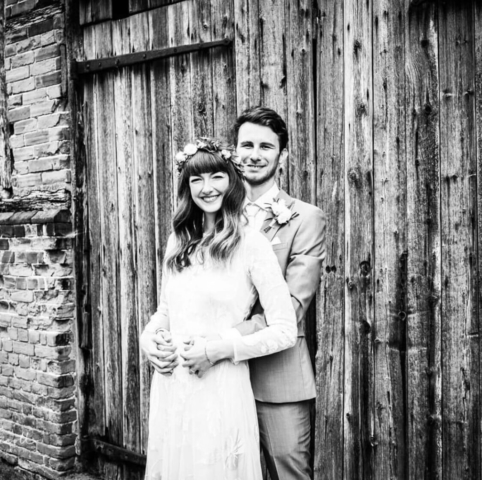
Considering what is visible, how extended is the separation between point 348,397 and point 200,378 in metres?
0.88

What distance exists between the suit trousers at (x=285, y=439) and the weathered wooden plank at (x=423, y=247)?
53 centimetres

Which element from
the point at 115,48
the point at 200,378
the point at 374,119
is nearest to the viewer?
the point at 200,378

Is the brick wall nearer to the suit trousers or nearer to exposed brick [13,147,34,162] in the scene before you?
exposed brick [13,147,34,162]

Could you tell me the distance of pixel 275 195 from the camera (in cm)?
255

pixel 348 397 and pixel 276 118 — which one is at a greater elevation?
pixel 276 118

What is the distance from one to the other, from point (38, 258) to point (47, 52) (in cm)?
133

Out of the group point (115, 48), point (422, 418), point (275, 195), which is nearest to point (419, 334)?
point (422, 418)

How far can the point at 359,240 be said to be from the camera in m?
2.72

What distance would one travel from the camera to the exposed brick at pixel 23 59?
3871 millimetres

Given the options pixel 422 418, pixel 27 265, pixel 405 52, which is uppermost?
pixel 405 52

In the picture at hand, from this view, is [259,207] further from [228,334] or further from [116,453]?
[116,453]

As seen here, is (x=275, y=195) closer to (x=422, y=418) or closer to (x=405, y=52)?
(x=405, y=52)

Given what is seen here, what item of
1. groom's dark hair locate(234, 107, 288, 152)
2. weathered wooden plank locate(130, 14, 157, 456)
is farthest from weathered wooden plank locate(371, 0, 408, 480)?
weathered wooden plank locate(130, 14, 157, 456)

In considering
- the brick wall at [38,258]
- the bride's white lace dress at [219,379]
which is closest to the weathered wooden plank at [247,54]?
the bride's white lace dress at [219,379]
